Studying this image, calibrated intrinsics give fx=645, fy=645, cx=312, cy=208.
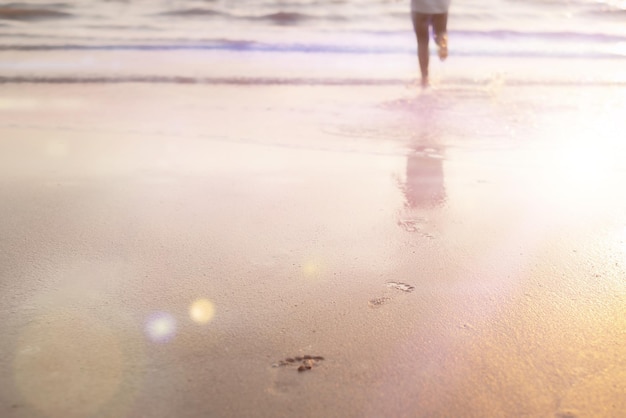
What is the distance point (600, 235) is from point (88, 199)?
2261 mm

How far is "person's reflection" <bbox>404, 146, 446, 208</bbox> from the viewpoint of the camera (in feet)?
10.1

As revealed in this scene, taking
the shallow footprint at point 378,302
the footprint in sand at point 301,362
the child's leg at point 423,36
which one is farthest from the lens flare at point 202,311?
the child's leg at point 423,36

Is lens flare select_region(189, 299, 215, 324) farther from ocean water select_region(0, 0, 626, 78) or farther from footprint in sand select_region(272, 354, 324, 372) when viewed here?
ocean water select_region(0, 0, 626, 78)

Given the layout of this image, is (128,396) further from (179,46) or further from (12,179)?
(179,46)

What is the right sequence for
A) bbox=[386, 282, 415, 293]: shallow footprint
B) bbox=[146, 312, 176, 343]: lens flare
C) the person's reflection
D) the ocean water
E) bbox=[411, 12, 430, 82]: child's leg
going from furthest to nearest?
the ocean water → bbox=[411, 12, 430, 82]: child's leg → the person's reflection → bbox=[386, 282, 415, 293]: shallow footprint → bbox=[146, 312, 176, 343]: lens flare

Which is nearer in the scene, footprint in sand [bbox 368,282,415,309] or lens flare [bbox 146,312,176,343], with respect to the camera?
lens flare [bbox 146,312,176,343]

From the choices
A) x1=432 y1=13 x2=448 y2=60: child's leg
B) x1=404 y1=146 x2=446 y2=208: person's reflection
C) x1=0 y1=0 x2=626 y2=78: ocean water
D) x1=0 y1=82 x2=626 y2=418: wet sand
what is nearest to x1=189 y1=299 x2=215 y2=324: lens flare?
x1=0 y1=82 x2=626 y2=418: wet sand

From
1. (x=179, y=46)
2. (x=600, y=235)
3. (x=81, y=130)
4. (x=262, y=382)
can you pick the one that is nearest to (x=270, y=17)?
(x=179, y=46)

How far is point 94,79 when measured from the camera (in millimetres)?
6805

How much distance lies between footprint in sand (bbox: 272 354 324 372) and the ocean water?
7893 mm

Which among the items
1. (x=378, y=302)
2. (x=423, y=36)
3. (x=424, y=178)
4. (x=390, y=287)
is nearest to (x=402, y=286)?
(x=390, y=287)

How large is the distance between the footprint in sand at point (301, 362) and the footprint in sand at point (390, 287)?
35 cm

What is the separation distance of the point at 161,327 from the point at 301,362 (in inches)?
17.6

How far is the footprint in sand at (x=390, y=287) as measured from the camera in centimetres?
203
